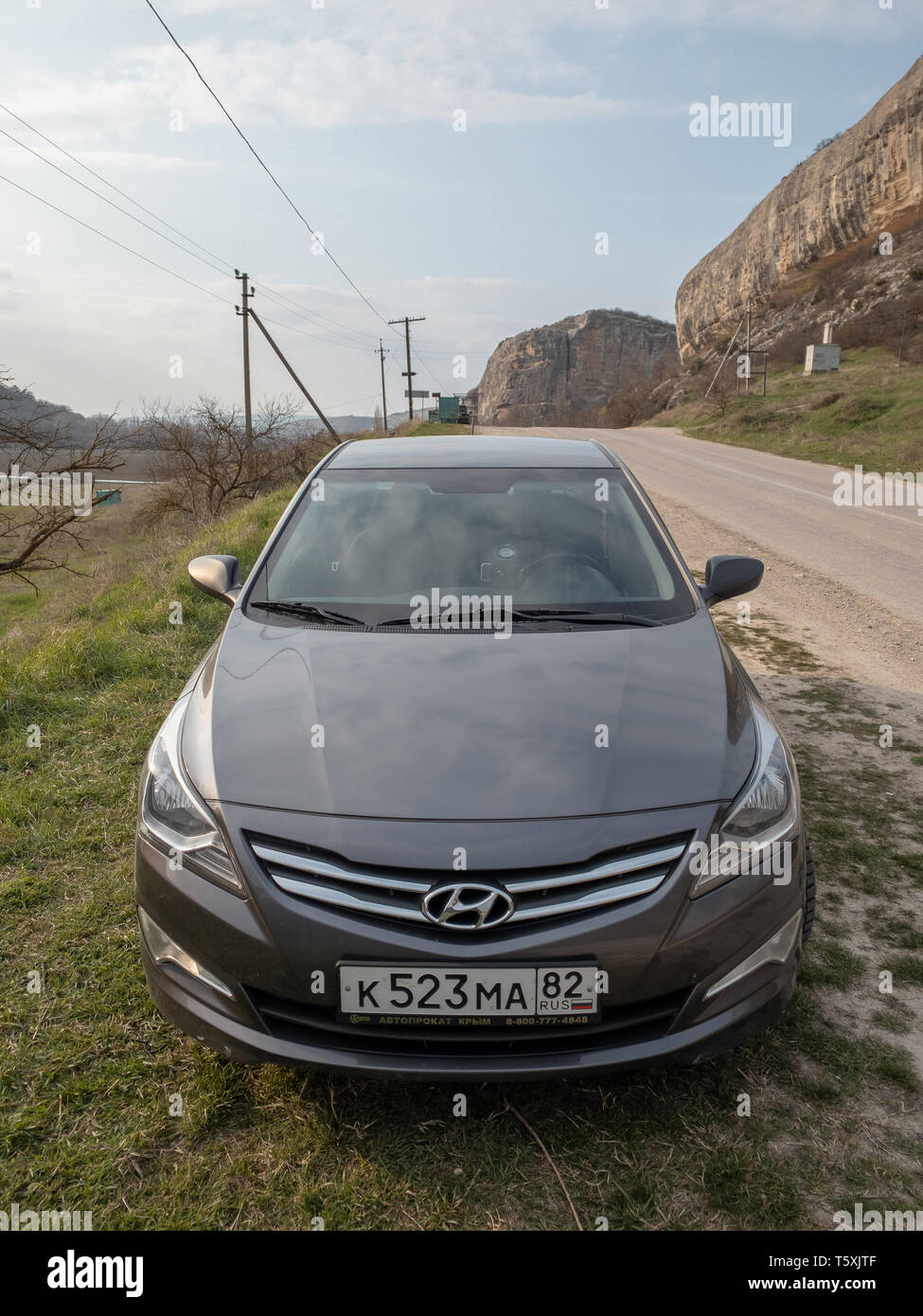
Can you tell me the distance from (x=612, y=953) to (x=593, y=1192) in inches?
21.1

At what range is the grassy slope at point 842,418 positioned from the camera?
1883cm

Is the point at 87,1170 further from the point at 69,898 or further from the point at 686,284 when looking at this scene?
the point at 686,284

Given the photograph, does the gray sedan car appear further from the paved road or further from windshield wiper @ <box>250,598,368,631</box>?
the paved road

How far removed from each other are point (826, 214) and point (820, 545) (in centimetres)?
5432

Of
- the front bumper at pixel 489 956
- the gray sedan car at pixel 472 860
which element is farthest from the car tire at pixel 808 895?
the front bumper at pixel 489 956

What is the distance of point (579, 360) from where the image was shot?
124 meters

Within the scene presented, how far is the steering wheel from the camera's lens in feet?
9.72

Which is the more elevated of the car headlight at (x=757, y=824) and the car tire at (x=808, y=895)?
the car headlight at (x=757, y=824)

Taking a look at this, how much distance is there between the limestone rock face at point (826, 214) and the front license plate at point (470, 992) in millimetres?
55013

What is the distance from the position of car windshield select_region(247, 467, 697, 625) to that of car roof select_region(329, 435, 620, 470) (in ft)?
0.29

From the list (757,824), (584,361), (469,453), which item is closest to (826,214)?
(469,453)

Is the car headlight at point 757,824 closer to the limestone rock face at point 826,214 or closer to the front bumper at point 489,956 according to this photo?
the front bumper at point 489,956

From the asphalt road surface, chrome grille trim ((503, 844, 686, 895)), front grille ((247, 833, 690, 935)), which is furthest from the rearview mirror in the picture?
the asphalt road surface
